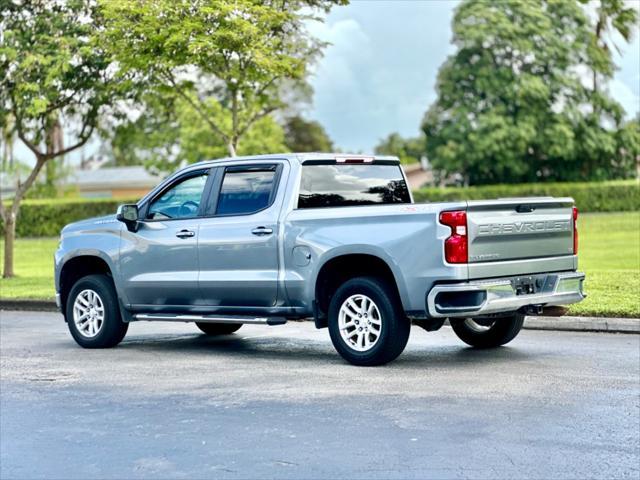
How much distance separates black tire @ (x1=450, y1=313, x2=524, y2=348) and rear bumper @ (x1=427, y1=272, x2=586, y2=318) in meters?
1.02

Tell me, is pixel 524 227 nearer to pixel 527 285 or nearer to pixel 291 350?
pixel 527 285

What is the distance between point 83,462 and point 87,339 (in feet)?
18.4

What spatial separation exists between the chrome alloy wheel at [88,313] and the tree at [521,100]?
42608 mm

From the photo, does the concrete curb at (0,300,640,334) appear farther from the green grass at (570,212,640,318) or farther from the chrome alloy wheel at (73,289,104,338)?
the chrome alloy wheel at (73,289,104,338)

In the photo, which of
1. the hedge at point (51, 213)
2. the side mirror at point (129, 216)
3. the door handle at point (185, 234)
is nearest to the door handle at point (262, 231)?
the door handle at point (185, 234)

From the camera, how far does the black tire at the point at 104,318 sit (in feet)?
39.0

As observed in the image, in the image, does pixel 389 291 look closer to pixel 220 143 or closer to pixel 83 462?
pixel 83 462

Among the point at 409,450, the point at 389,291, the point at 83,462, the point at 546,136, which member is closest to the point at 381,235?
the point at 389,291

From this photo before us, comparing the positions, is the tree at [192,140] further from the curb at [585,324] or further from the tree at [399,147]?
A: the curb at [585,324]

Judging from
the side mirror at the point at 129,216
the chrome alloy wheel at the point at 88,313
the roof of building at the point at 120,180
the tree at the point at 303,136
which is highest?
the tree at the point at 303,136

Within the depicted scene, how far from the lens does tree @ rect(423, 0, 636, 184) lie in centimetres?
5372

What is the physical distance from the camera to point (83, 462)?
6.53 metres

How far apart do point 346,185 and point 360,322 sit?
Result: 1596 mm

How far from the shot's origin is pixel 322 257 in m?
10.1
